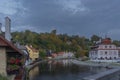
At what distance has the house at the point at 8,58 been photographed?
2338cm

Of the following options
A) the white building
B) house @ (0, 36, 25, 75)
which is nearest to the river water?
house @ (0, 36, 25, 75)

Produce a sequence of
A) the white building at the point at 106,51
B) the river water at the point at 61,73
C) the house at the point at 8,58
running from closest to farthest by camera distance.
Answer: the house at the point at 8,58 → the river water at the point at 61,73 → the white building at the point at 106,51

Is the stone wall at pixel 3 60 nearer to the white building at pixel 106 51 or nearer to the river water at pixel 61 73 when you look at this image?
the river water at pixel 61 73

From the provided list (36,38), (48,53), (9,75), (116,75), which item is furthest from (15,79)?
(48,53)

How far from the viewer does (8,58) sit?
24.8 m

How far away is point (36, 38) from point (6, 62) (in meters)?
159

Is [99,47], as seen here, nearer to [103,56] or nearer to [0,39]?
[103,56]

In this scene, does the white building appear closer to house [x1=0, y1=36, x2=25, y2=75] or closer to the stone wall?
house [x1=0, y1=36, x2=25, y2=75]

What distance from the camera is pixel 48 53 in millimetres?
198375

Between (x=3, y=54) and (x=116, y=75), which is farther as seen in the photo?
(x=3, y=54)

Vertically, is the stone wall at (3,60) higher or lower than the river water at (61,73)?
higher

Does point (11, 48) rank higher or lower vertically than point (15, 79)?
higher

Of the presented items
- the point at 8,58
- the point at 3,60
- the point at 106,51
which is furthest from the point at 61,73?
the point at 106,51

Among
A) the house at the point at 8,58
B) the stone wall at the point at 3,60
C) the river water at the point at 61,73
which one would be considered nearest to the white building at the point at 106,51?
the river water at the point at 61,73
